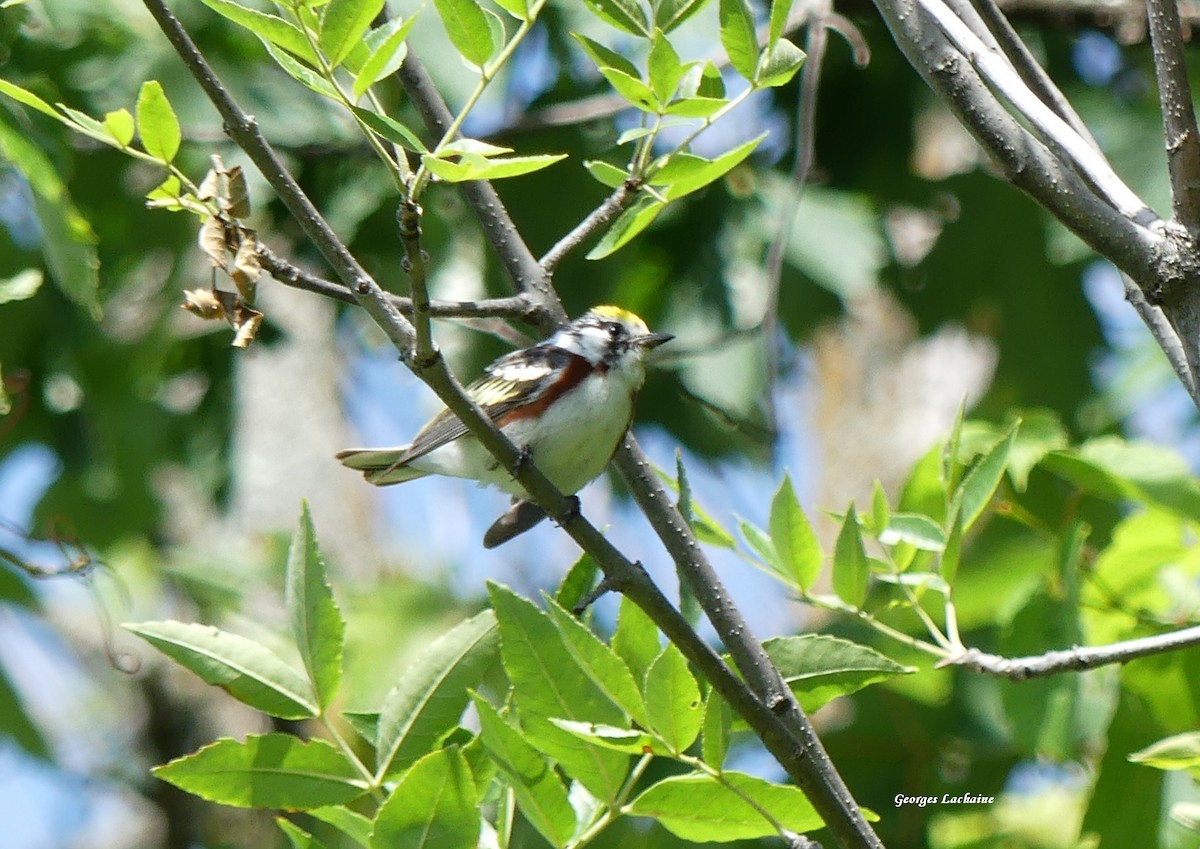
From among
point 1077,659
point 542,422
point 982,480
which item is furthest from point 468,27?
point 542,422

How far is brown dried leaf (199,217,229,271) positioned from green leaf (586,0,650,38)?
20.0 inches

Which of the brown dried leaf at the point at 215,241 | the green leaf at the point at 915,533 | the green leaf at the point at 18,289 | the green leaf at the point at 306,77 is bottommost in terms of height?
the green leaf at the point at 915,533

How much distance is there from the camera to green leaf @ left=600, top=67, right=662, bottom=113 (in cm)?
144

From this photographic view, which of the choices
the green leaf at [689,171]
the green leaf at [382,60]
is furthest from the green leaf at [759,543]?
the green leaf at [382,60]

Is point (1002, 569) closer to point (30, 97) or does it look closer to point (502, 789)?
point (502, 789)

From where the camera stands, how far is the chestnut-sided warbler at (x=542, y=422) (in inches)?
110

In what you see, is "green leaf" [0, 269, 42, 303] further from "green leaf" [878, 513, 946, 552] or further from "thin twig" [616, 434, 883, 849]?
"green leaf" [878, 513, 946, 552]

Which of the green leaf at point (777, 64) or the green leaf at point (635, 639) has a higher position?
the green leaf at point (777, 64)

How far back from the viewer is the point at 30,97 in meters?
1.43

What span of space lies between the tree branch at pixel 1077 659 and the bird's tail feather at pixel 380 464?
5.05 feet

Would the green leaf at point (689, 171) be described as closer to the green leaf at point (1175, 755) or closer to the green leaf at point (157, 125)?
the green leaf at point (157, 125)

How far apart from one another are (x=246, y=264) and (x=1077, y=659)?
4.11 ft

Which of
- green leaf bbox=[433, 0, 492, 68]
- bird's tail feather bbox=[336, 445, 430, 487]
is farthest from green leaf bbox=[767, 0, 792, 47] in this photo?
bird's tail feather bbox=[336, 445, 430, 487]

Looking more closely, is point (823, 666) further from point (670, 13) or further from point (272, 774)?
point (670, 13)
